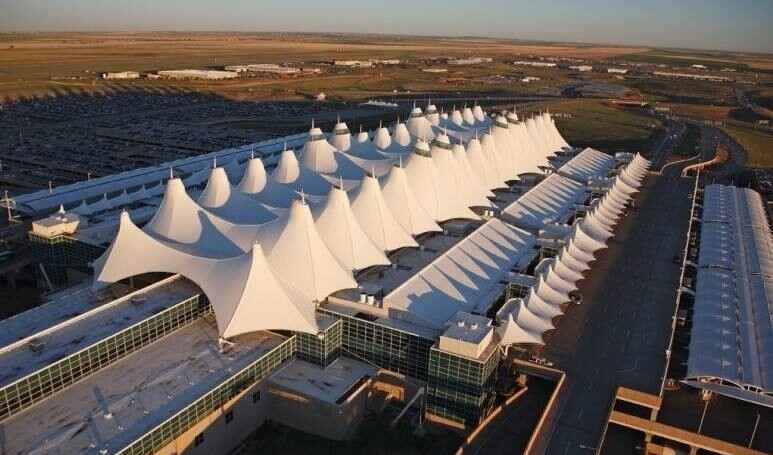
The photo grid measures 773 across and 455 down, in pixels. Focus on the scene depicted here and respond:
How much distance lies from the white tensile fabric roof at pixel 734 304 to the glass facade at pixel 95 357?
27.4m

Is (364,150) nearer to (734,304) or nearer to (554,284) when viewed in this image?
(554,284)

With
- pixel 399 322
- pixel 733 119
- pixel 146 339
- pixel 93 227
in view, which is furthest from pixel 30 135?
pixel 733 119

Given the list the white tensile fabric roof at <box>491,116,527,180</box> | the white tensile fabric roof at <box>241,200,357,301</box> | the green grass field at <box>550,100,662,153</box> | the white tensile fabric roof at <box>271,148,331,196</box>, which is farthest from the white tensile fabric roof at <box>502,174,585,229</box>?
the green grass field at <box>550,100,662,153</box>

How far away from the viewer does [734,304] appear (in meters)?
39.8

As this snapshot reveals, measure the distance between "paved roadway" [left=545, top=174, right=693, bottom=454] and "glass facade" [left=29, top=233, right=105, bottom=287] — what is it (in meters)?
31.7

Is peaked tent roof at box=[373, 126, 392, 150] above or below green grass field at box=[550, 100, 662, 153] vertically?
above

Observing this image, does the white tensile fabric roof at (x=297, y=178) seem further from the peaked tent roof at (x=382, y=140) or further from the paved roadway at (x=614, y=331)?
the paved roadway at (x=614, y=331)

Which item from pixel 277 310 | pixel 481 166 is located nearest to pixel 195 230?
pixel 277 310

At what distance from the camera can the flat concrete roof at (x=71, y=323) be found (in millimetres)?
26922

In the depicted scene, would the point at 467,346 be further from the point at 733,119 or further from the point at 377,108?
the point at 733,119

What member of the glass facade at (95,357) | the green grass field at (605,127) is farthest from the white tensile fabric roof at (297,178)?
the green grass field at (605,127)

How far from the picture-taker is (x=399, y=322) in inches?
1297

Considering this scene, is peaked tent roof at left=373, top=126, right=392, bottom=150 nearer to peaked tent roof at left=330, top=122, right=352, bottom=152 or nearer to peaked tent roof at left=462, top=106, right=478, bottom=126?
peaked tent roof at left=330, top=122, right=352, bottom=152

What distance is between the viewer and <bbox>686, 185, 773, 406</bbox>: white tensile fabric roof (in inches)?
1243
